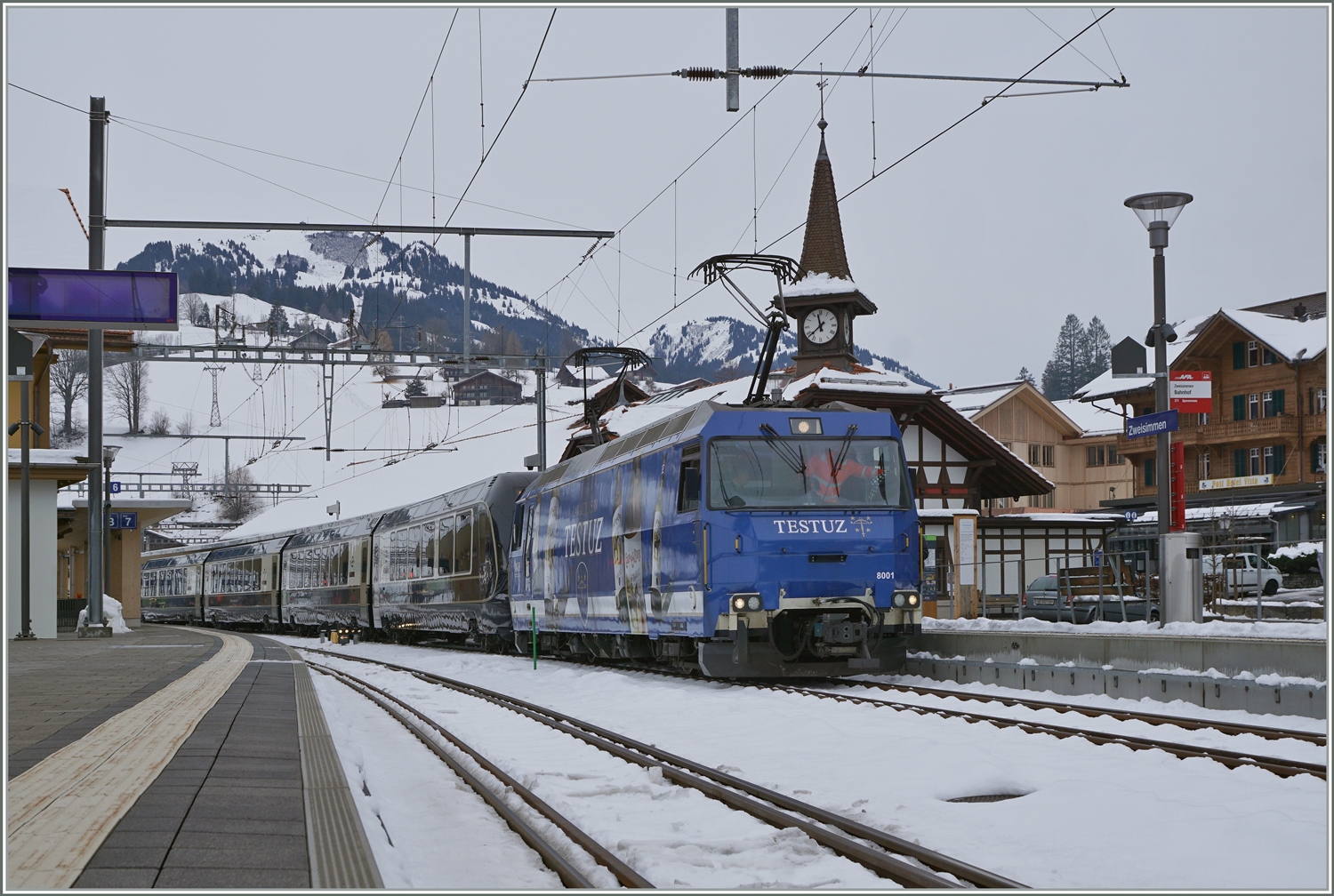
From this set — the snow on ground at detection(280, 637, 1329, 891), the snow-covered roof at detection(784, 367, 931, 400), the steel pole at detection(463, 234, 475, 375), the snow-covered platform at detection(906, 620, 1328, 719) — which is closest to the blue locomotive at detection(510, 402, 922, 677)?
the snow-covered platform at detection(906, 620, 1328, 719)

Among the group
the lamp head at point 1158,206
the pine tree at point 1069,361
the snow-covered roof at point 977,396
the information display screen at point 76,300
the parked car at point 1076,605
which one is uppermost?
the pine tree at point 1069,361

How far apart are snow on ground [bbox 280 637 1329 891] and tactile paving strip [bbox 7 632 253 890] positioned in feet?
5.17

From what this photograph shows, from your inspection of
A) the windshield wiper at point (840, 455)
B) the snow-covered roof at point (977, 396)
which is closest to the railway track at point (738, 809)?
the windshield wiper at point (840, 455)

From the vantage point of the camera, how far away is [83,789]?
7133 mm

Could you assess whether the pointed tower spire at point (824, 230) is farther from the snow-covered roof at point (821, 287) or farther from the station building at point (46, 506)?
the station building at point (46, 506)

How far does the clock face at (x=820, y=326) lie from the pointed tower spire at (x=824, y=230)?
1431 millimetres

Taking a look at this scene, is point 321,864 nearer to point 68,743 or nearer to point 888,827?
point 888,827

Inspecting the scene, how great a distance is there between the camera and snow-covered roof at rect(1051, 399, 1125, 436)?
71625mm

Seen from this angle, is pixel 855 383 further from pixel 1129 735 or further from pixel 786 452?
pixel 1129 735

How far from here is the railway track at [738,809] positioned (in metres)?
6.02

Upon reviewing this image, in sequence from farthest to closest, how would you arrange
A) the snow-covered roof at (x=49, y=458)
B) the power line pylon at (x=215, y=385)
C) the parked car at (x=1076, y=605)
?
the power line pylon at (x=215, y=385)
the snow-covered roof at (x=49, y=458)
the parked car at (x=1076, y=605)

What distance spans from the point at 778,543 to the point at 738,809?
7467 mm

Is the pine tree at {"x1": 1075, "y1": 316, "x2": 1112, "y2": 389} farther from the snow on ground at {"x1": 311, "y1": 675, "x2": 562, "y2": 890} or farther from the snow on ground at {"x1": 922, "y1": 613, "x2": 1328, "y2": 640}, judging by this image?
the snow on ground at {"x1": 311, "y1": 675, "x2": 562, "y2": 890}

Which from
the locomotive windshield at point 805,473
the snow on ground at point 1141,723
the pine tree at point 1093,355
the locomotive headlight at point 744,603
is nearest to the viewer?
the snow on ground at point 1141,723
